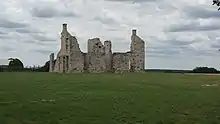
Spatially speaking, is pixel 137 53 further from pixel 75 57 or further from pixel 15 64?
pixel 15 64

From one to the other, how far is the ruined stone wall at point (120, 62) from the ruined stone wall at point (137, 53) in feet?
2.82

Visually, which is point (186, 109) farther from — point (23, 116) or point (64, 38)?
point (64, 38)

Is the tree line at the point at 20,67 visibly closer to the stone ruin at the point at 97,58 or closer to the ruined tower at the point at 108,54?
the stone ruin at the point at 97,58

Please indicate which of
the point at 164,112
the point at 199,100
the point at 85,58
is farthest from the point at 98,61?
the point at 164,112

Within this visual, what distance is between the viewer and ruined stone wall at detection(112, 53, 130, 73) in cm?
6750

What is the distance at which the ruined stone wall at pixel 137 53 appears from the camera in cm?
6681

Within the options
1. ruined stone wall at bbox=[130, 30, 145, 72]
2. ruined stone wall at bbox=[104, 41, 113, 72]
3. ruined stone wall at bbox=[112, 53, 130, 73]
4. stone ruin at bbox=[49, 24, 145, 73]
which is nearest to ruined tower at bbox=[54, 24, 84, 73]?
stone ruin at bbox=[49, 24, 145, 73]

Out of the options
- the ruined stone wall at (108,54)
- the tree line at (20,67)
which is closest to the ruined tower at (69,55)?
the ruined stone wall at (108,54)

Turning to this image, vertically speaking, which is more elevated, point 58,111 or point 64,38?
point 64,38

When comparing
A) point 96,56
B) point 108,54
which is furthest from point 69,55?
point 108,54

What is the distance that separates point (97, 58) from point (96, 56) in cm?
34

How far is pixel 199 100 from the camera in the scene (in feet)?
63.8

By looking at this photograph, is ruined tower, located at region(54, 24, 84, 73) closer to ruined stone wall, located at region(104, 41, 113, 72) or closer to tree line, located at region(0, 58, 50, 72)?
ruined stone wall, located at region(104, 41, 113, 72)

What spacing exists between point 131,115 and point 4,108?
441cm
